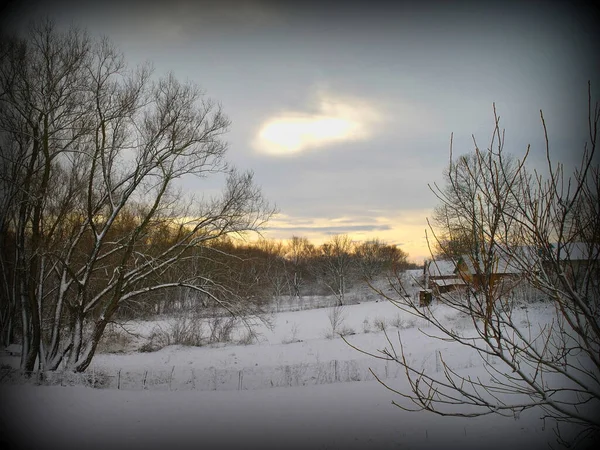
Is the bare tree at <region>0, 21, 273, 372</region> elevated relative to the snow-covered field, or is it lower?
elevated

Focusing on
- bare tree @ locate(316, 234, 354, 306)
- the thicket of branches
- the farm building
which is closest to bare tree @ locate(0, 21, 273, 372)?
the thicket of branches

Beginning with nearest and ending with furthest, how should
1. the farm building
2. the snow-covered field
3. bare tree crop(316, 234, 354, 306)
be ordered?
1. the farm building
2. the snow-covered field
3. bare tree crop(316, 234, 354, 306)

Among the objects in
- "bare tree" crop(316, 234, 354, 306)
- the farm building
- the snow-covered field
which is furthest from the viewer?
"bare tree" crop(316, 234, 354, 306)

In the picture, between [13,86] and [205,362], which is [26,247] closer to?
[13,86]

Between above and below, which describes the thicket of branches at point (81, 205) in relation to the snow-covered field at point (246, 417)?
above

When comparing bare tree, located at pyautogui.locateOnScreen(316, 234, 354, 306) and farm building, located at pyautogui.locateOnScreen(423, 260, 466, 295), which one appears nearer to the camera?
farm building, located at pyautogui.locateOnScreen(423, 260, 466, 295)

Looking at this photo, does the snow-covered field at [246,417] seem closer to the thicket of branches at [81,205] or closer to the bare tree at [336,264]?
the thicket of branches at [81,205]

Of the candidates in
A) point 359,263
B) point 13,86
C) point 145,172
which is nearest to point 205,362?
point 145,172

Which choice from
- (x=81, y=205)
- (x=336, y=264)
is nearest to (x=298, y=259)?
(x=336, y=264)

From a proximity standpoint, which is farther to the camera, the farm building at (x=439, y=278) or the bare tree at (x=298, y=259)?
the bare tree at (x=298, y=259)

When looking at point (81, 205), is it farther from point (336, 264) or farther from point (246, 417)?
point (336, 264)

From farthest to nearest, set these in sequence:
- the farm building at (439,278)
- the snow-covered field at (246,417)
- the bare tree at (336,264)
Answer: the bare tree at (336,264), the snow-covered field at (246,417), the farm building at (439,278)

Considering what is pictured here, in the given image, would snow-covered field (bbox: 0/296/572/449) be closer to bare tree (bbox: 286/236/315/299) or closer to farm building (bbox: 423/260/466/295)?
farm building (bbox: 423/260/466/295)

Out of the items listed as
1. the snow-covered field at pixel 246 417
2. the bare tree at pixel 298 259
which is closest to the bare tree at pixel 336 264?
the bare tree at pixel 298 259
